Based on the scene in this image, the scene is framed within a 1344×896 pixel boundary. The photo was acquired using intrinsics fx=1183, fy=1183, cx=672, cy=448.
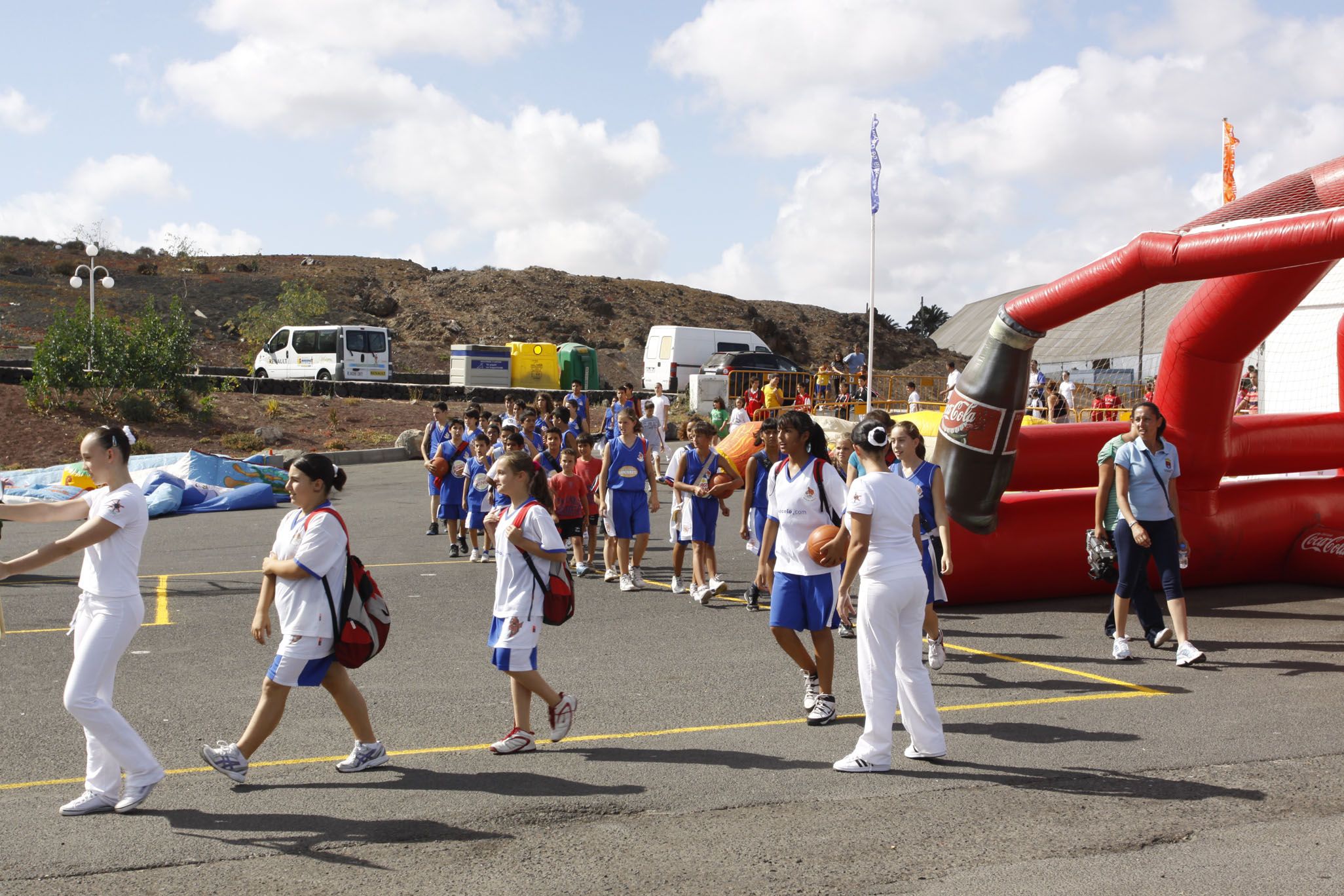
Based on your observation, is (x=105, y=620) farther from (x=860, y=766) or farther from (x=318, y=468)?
(x=860, y=766)

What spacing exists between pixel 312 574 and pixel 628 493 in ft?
19.5

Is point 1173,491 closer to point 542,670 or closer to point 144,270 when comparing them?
point 542,670

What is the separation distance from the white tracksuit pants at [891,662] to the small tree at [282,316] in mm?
50386

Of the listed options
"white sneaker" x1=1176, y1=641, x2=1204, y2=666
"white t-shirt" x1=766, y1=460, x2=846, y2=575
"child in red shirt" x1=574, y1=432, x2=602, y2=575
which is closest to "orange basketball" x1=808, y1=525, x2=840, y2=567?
"white t-shirt" x1=766, y1=460, x2=846, y2=575

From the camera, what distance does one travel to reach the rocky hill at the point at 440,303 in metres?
61.3

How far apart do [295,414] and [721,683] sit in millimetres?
23101

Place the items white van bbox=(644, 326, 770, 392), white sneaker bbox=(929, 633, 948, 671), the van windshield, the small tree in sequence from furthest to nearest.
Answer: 1. the small tree
2. the van windshield
3. white van bbox=(644, 326, 770, 392)
4. white sneaker bbox=(929, 633, 948, 671)

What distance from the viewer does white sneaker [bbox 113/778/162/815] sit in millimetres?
4965

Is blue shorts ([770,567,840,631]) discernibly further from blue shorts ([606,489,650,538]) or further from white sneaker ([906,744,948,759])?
blue shorts ([606,489,650,538])

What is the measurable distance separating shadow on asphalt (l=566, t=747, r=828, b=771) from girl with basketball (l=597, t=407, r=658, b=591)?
5.00 meters

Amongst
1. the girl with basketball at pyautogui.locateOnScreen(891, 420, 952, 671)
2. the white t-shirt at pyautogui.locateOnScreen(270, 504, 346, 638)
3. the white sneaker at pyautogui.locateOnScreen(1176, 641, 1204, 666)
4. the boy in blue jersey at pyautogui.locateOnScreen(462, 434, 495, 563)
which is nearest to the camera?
the white t-shirt at pyautogui.locateOnScreen(270, 504, 346, 638)

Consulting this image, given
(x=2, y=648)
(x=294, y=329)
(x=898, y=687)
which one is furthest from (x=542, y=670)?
(x=294, y=329)

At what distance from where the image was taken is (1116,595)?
821 centimetres

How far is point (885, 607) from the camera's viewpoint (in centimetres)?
559
